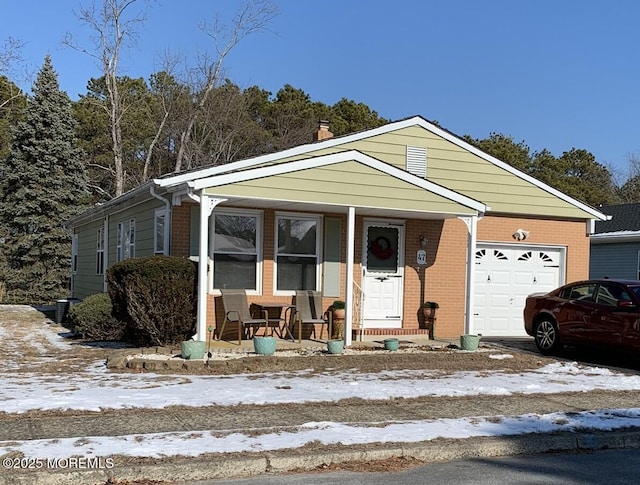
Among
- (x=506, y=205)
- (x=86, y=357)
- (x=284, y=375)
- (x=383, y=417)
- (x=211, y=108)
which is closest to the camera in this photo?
(x=383, y=417)

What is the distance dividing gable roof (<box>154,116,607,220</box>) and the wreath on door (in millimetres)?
2248

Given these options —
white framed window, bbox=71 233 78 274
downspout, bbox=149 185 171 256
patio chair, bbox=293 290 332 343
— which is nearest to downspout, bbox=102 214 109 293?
white framed window, bbox=71 233 78 274

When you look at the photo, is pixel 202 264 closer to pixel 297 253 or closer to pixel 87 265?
pixel 297 253

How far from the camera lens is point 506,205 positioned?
16.3 meters

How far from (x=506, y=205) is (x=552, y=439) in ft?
33.0

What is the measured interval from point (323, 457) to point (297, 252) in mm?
8314

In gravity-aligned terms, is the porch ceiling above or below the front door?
above

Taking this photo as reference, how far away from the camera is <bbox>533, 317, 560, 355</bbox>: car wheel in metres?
13.3

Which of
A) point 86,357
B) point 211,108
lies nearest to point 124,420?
point 86,357

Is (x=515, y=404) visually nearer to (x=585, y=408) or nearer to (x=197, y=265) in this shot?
(x=585, y=408)

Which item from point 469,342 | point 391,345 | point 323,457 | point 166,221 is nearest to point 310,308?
point 391,345

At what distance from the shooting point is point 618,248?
22.9 m

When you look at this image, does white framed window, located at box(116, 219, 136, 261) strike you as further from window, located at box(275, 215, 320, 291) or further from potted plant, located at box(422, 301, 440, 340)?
potted plant, located at box(422, 301, 440, 340)

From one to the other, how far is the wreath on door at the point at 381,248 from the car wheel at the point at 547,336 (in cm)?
344
